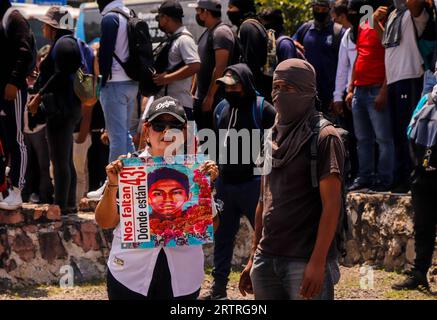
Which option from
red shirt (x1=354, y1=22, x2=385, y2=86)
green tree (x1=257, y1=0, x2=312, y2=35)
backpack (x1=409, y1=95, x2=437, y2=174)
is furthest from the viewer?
green tree (x1=257, y1=0, x2=312, y2=35)

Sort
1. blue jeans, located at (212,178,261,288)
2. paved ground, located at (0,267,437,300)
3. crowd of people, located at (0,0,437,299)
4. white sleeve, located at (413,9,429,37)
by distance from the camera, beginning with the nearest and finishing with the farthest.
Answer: blue jeans, located at (212,178,261,288) < crowd of people, located at (0,0,437,299) < paved ground, located at (0,267,437,300) < white sleeve, located at (413,9,429,37)

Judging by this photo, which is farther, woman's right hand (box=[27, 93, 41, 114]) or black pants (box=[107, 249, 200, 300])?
woman's right hand (box=[27, 93, 41, 114])

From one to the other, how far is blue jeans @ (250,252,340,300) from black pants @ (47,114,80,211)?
445 cm

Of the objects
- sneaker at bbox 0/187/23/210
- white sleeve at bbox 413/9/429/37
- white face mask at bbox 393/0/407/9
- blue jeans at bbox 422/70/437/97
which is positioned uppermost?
white face mask at bbox 393/0/407/9

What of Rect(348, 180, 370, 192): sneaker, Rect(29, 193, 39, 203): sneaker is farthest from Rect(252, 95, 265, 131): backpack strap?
Rect(29, 193, 39, 203): sneaker

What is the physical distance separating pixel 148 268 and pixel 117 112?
14.6 ft

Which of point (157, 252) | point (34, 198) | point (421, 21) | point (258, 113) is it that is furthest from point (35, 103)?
point (157, 252)

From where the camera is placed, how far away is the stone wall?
9.16 meters

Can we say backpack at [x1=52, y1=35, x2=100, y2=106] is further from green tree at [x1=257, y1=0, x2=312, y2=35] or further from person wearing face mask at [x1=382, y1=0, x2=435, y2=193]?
green tree at [x1=257, y1=0, x2=312, y2=35]

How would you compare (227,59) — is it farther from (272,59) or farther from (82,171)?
(82,171)

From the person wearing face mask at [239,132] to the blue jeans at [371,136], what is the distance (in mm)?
1966

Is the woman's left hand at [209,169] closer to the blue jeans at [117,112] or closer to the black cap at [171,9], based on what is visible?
the blue jeans at [117,112]

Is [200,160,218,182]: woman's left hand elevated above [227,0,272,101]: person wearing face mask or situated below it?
below
